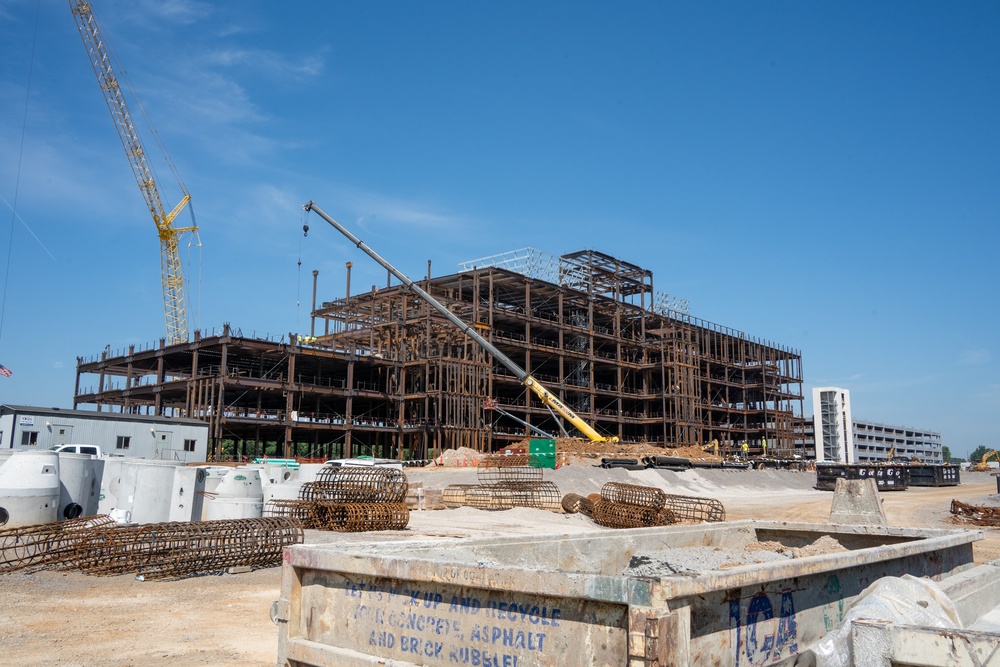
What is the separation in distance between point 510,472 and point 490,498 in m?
3.61

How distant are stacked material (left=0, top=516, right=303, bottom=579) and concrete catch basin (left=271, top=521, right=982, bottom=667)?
340 inches

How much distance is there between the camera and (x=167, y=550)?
12.5 metres

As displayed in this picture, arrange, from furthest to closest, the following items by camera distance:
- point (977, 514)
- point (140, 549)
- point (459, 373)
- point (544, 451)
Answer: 1. point (459, 373)
2. point (544, 451)
3. point (977, 514)
4. point (140, 549)

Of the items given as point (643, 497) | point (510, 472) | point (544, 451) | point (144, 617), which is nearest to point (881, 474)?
point (544, 451)

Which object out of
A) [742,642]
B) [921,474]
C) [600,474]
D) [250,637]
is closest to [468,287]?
[600,474]

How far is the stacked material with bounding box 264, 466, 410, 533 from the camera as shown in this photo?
59.5 feet

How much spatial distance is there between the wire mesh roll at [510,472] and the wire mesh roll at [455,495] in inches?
66.3

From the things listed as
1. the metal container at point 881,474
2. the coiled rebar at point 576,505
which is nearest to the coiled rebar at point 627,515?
the coiled rebar at point 576,505

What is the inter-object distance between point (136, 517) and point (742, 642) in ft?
50.0

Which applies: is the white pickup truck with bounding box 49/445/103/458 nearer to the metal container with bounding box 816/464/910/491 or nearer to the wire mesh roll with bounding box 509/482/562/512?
the wire mesh roll with bounding box 509/482/562/512

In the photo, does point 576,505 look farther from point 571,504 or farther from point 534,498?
point 534,498

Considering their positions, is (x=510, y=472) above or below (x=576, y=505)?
above

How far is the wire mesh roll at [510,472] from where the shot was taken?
98.1 ft

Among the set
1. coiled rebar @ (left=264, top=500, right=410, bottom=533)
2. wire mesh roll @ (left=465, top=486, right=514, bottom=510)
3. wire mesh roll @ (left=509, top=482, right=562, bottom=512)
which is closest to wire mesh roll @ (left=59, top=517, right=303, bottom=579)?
coiled rebar @ (left=264, top=500, right=410, bottom=533)
